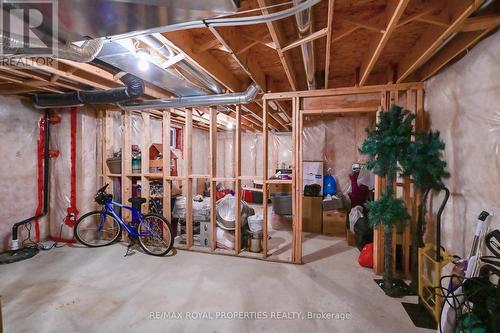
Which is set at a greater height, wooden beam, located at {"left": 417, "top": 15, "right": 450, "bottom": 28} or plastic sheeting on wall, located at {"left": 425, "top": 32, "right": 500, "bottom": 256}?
wooden beam, located at {"left": 417, "top": 15, "right": 450, "bottom": 28}

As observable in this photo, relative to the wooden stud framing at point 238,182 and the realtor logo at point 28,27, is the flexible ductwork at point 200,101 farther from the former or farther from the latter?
the realtor logo at point 28,27

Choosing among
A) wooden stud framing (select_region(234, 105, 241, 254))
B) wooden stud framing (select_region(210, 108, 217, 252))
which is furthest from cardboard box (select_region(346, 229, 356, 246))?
wooden stud framing (select_region(210, 108, 217, 252))

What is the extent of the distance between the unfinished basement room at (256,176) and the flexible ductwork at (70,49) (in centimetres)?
2

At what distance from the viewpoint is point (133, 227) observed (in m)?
3.68

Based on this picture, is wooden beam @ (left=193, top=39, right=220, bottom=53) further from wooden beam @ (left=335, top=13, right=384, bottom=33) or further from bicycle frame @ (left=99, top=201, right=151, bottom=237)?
bicycle frame @ (left=99, top=201, right=151, bottom=237)

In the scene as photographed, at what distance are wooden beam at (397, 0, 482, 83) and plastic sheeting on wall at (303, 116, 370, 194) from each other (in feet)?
7.30

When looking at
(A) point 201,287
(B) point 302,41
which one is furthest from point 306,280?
(B) point 302,41

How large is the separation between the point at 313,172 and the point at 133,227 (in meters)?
3.64

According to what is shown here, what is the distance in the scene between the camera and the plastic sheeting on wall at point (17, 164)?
134 inches

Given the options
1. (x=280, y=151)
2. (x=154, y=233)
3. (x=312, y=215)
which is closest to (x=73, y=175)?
(x=154, y=233)

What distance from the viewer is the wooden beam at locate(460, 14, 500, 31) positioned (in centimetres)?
155

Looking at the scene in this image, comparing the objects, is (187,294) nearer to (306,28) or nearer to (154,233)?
(154,233)

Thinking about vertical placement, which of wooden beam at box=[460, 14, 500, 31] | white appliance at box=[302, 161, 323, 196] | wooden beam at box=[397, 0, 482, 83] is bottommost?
white appliance at box=[302, 161, 323, 196]

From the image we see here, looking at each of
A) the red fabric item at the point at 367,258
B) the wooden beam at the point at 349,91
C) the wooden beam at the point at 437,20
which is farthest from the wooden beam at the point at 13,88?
the red fabric item at the point at 367,258
